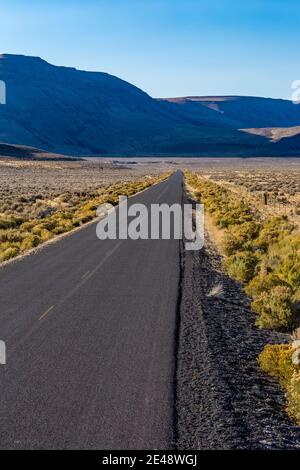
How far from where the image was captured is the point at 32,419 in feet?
24.7

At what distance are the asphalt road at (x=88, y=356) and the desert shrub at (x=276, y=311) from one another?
2023 millimetres

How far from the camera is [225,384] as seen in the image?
29.9 ft

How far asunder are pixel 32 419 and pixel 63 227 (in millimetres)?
23532

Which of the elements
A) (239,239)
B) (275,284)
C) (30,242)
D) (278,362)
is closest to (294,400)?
(278,362)

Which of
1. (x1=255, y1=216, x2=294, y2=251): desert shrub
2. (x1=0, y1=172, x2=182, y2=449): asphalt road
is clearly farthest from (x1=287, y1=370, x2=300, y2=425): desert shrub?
(x1=255, y1=216, x2=294, y2=251): desert shrub

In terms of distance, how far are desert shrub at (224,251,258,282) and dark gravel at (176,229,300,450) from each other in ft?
8.37

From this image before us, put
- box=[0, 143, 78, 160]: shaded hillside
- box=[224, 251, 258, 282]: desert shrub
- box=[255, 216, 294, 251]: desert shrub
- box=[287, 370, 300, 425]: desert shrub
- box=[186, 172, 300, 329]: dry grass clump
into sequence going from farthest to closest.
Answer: box=[0, 143, 78, 160]: shaded hillside < box=[255, 216, 294, 251]: desert shrub < box=[224, 251, 258, 282]: desert shrub < box=[186, 172, 300, 329]: dry grass clump < box=[287, 370, 300, 425]: desert shrub

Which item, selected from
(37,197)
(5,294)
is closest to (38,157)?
(37,197)

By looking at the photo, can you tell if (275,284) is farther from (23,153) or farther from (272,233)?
(23,153)

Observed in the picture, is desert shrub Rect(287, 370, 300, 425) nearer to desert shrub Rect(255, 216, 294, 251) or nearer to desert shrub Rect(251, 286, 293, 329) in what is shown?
desert shrub Rect(251, 286, 293, 329)

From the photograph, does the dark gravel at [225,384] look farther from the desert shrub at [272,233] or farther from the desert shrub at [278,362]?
the desert shrub at [272,233]

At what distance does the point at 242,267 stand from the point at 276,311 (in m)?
5.18

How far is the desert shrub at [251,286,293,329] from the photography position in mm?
12375

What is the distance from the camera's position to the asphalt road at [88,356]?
723 cm
